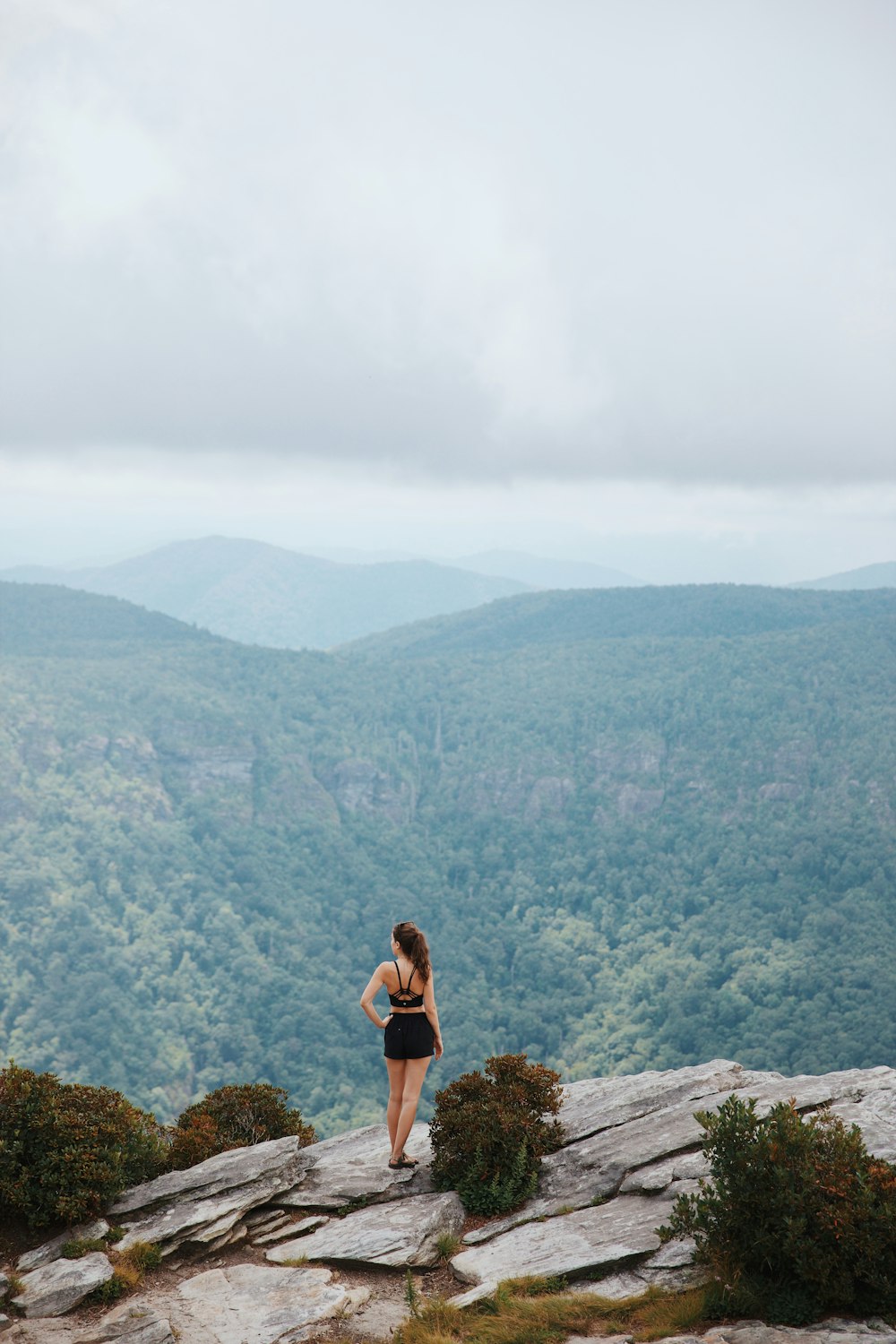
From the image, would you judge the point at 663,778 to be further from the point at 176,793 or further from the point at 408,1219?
the point at 408,1219

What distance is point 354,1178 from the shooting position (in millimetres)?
12734

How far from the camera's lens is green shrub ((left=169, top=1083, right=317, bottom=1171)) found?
1422 cm

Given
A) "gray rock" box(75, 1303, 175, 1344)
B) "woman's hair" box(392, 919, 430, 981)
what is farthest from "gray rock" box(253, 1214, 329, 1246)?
"woman's hair" box(392, 919, 430, 981)

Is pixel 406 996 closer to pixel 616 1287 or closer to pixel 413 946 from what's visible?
pixel 413 946

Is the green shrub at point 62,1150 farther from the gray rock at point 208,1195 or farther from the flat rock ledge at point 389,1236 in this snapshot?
the flat rock ledge at point 389,1236

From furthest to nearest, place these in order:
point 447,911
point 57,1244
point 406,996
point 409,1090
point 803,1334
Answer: point 447,911
point 409,1090
point 406,996
point 57,1244
point 803,1334

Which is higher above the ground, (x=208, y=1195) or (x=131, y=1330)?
(x=131, y=1330)

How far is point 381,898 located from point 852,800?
86710 millimetres

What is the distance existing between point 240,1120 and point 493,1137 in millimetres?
5049

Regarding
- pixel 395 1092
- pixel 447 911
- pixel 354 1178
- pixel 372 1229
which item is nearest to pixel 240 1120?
pixel 354 1178

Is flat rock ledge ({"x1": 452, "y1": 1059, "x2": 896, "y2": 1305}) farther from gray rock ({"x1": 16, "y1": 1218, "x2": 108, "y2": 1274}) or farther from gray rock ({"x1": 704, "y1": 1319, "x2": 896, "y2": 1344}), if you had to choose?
gray rock ({"x1": 16, "y1": 1218, "x2": 108, "y2": 1274})

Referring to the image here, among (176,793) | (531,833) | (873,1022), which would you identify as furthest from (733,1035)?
(176,793)

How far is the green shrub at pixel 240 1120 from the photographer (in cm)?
1422

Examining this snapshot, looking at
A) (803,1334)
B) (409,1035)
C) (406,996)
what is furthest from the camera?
(409,1035)
